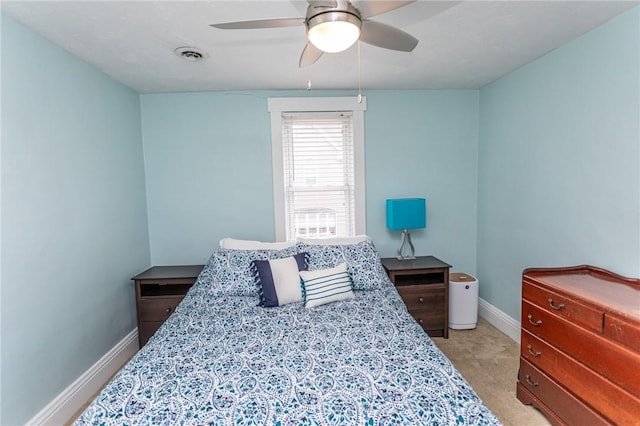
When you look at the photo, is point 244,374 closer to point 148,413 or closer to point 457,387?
point 148,413

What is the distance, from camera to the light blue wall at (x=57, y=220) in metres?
1.79

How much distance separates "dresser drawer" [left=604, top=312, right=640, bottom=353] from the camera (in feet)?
4.69

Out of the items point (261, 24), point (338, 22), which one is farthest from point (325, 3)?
point (261, 24)

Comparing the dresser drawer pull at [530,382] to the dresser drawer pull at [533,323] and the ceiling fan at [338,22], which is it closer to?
the dresser drawer pull at [533,323]

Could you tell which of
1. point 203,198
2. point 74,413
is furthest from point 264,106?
point 74,413

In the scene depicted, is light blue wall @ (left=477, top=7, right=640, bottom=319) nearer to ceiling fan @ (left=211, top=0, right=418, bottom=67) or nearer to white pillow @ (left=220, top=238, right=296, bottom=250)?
ceiling fan @ (left=211, top=0, right=418, bottom=67)

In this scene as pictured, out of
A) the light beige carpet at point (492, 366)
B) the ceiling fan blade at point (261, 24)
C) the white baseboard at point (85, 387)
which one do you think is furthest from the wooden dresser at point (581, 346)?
the white baseboard at point (85, 387)

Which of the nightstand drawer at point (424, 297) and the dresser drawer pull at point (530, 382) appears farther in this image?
the nightstand drawer at point (424, 297)

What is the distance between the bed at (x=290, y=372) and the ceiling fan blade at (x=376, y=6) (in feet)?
4.96

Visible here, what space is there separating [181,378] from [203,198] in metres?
2.15

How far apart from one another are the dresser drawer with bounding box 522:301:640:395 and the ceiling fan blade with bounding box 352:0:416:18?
1751mm

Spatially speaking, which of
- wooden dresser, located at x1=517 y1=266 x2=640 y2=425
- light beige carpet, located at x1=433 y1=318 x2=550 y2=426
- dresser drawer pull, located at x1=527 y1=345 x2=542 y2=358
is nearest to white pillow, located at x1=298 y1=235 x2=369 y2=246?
light beige carpet, located at x1=433 y1=318 x2=550 y2=426

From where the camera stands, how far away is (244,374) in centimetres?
149

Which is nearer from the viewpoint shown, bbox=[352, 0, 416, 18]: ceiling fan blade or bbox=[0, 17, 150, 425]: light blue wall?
bbox=[352, 0, 416, 18]: ceiling fan blade
